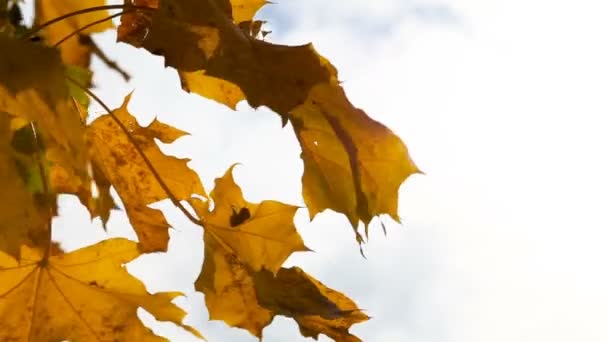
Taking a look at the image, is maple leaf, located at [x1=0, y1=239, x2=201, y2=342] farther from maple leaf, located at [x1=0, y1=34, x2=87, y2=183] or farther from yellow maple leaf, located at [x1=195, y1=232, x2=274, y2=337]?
maple leaf, located at [x1=0, y1=34, x2=87, y2=183]

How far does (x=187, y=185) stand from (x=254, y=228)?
0.46 feet

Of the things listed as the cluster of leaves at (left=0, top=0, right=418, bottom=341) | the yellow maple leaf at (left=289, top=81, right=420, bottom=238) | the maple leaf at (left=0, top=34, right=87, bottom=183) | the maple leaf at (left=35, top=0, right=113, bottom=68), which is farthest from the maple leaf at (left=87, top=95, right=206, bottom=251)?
the maple leaf at (left=0, top=34, right=87, bottom=183)

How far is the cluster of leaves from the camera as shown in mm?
1071

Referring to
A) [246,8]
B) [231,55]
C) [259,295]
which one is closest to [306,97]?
[231,55]

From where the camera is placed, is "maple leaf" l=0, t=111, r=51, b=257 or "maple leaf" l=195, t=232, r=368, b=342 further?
"maple leaf" l=195, t=232, r=368, b=342

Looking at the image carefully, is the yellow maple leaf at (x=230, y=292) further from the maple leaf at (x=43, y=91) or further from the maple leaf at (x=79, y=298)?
the maple leaf at (x=43, y=91)

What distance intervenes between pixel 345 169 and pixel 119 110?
396mm

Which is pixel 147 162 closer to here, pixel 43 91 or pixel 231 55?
pixel 231 55

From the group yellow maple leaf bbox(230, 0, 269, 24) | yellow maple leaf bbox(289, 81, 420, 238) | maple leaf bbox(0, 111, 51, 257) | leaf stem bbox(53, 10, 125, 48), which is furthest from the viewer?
yellow maple leaf bbox(230, 0, 269, 24)

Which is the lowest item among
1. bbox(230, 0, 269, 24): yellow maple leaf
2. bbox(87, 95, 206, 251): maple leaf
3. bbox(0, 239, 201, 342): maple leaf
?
bbox(0, 239, 201, 342): maple leaf

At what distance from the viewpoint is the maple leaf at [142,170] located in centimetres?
134

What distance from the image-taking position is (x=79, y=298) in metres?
1.31

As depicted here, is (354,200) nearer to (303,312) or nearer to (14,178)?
(303,312)

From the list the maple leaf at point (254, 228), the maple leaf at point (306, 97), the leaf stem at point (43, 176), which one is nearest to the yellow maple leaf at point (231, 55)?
the maple leaf at point (306, 97)
